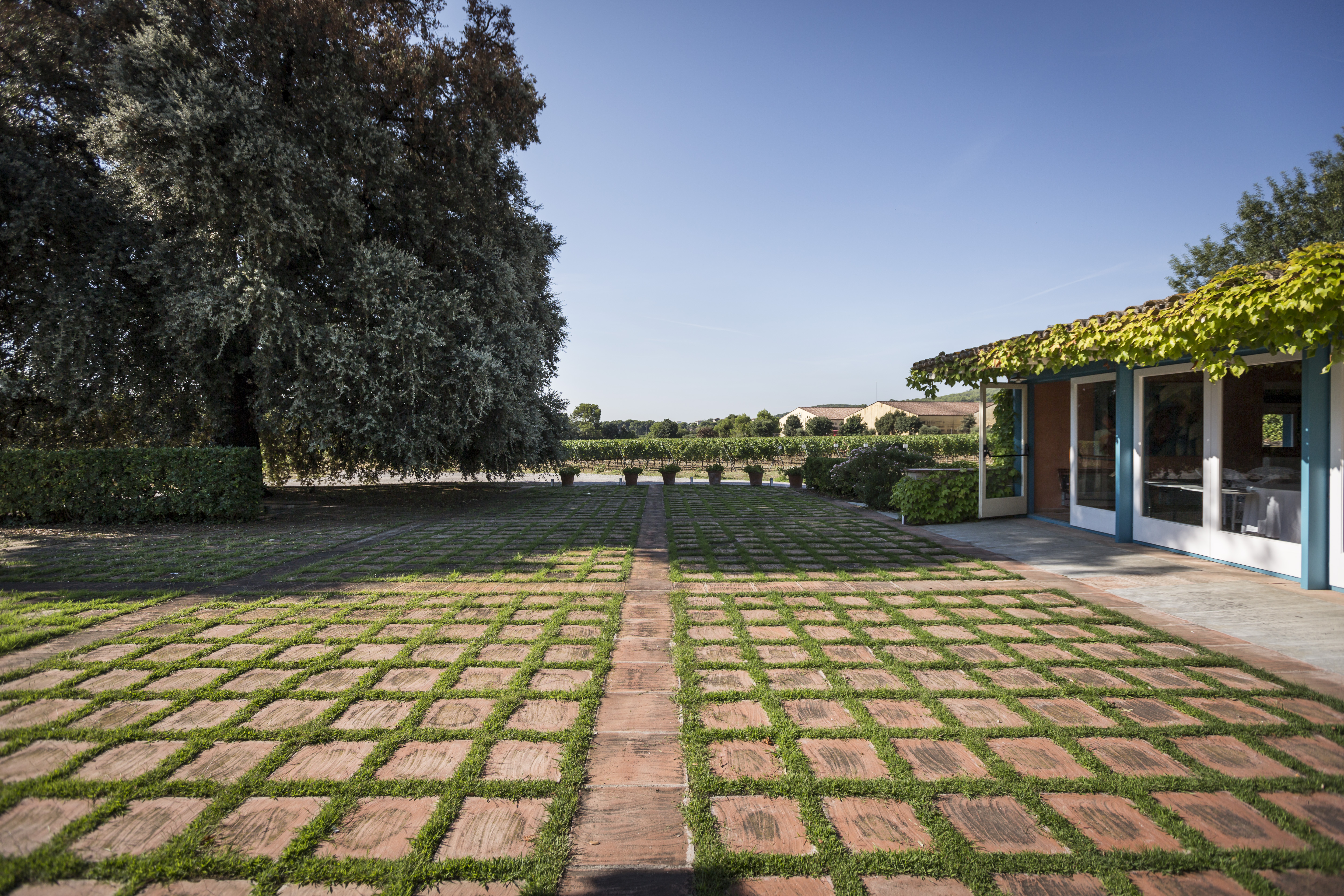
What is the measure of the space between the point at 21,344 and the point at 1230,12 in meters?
20.2

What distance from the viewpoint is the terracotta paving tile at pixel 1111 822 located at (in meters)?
1.96

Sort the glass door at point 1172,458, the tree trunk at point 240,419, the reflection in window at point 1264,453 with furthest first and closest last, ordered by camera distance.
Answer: the tree trunk at point 240,419
the glass door at point 1172,458
the reflection in window at point 1264,453

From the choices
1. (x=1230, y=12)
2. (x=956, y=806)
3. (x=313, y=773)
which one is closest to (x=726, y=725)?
(x=956, y=806)

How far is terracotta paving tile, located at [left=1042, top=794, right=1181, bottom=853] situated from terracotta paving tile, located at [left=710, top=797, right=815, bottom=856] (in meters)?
1.01

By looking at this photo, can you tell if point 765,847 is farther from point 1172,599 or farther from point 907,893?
point 1172,599

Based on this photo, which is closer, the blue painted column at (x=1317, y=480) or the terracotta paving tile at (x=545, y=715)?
the terracotta paving tile at (x=545, y=715)

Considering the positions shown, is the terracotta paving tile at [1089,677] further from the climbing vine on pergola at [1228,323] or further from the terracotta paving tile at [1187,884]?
the climbing vine on pergola at [1228,323]

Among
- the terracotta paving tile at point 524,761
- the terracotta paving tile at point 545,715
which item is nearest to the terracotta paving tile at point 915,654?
the terracotta paving tile at point 545,715

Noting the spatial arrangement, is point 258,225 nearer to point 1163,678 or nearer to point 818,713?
point 818,713

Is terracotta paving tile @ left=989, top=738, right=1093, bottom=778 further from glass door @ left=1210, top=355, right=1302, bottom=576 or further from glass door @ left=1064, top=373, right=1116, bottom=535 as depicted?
glass door @ left=1064, top=373, right=1116, bottom=535

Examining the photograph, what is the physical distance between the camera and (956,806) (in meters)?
2.18

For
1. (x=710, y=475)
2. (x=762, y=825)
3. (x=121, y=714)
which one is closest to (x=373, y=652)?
(x=121, y=714)

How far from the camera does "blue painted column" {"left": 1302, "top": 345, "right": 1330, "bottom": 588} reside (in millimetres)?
5031

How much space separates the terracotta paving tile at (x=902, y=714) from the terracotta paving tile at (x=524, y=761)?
1.60m
